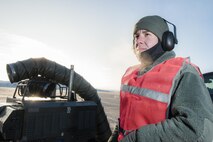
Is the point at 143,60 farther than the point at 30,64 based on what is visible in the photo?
No

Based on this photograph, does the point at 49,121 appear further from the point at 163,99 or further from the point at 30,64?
the point at 163,99

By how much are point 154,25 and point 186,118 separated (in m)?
1.07

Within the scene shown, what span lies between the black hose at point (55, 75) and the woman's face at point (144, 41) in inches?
195

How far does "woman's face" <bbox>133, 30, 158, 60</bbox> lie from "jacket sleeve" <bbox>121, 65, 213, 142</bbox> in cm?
57

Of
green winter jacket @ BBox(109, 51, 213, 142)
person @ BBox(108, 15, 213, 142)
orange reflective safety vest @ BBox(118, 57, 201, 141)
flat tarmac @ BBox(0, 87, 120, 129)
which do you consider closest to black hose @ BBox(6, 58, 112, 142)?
flat tarmac @ BBox(0, 87, 120, 129)

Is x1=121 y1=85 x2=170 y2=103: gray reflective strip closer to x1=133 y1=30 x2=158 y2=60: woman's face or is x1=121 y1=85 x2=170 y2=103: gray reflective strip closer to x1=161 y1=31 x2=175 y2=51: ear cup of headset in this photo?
x1=133 y1=30 x2=158 y2=60: woman's face

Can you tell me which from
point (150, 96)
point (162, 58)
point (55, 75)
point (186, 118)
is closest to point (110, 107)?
point (55, 75)

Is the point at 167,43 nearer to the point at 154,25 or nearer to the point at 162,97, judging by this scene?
the point at 154,25

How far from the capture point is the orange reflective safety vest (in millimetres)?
1614

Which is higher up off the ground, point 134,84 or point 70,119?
point 134,84

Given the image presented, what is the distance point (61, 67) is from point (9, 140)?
9.68 ft

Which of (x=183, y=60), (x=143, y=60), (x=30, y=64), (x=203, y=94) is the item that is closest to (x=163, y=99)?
(x=203, y=94)

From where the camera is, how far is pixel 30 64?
654 cm

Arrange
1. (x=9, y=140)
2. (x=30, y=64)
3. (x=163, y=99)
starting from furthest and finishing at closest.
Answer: (x=30, y=64) → (x=9, y=140) → (x=163, y=99)
